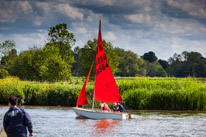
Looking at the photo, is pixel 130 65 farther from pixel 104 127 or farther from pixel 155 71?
pixel 104 127

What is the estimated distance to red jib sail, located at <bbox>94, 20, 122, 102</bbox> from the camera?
96.6 ft

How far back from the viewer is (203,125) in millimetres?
24578

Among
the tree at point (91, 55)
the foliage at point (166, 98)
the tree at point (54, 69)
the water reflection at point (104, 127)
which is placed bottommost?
the water reflection at point (104, 127)

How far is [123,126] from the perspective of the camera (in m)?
24.2

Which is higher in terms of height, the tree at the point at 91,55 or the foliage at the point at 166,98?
the tree at the point at 91,55

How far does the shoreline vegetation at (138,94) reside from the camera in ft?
113

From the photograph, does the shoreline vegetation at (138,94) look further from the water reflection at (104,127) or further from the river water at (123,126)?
the water reflection at (104,127)

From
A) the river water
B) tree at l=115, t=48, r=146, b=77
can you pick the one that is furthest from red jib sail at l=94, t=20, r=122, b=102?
tree at l=115, t=48, r=146, b=77

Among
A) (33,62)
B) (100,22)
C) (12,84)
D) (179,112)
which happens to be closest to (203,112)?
(179,112)

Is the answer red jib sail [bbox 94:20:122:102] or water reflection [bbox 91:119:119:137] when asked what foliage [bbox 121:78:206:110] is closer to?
red jib sail [bbox 94:20:122:102]

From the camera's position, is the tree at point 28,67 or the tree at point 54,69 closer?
the tree at point 54,69

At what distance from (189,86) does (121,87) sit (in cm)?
730

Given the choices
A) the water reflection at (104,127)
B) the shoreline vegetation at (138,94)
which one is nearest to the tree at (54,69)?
the shoreline vegetation at (138,94)

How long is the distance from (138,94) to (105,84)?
6318 mm
